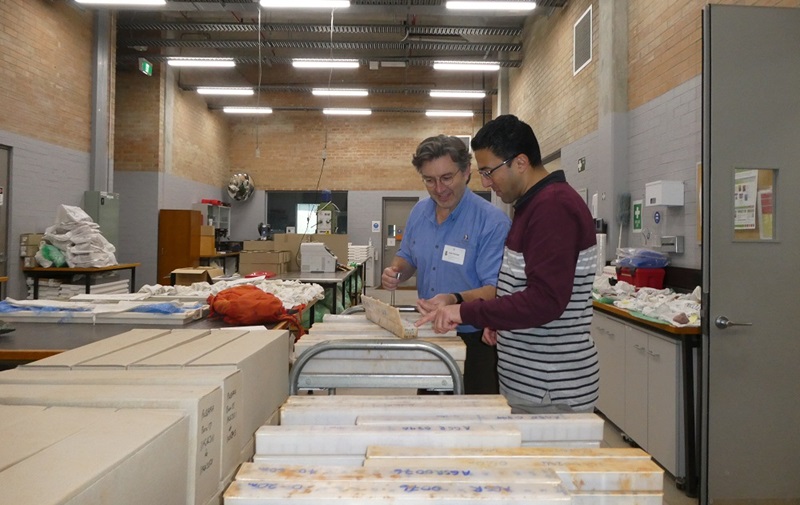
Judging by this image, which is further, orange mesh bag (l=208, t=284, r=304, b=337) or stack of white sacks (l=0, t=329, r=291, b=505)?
orange mesh bag (l=208, t=284, r=304, b=337)

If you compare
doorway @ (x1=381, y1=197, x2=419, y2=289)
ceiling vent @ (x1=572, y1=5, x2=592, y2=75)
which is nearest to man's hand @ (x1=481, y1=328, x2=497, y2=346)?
ceiling vent @ (x1=572, y1=5, x2=592, y2=75)

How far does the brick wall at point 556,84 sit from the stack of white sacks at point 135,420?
543 cm

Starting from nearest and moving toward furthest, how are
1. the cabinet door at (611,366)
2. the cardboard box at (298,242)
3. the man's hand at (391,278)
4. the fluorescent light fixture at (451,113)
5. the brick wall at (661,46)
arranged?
the man's hand at (391,278) → the cabinet door at (611,366) → the brick wall at (661,46) → the cardboard box at (298,242) → the fluorescent light fixture at (451,113)

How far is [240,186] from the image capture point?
38.2ft

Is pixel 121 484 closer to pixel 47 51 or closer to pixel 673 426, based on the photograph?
pixel 673 426

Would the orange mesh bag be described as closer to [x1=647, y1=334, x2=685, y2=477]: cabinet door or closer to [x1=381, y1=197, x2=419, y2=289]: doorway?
[x1=647, y1=334, x2=685, y2=477]: cabinet door

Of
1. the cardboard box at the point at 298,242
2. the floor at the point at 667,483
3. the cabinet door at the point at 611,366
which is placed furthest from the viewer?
the cardboard box at the point at 298,242

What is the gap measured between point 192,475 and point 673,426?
2750 millimetres

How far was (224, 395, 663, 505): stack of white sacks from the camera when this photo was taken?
23.8 inches

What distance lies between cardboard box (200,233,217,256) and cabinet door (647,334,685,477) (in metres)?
7.99

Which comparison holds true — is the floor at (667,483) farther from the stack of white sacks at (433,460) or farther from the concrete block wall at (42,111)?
the concrete block wall at (42,111)

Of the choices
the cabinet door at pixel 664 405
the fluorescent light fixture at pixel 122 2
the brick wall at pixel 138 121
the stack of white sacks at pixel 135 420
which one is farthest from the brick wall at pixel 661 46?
the brick wall at pixel 138 121

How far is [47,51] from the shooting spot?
649cm

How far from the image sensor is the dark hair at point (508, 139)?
1.48 m
